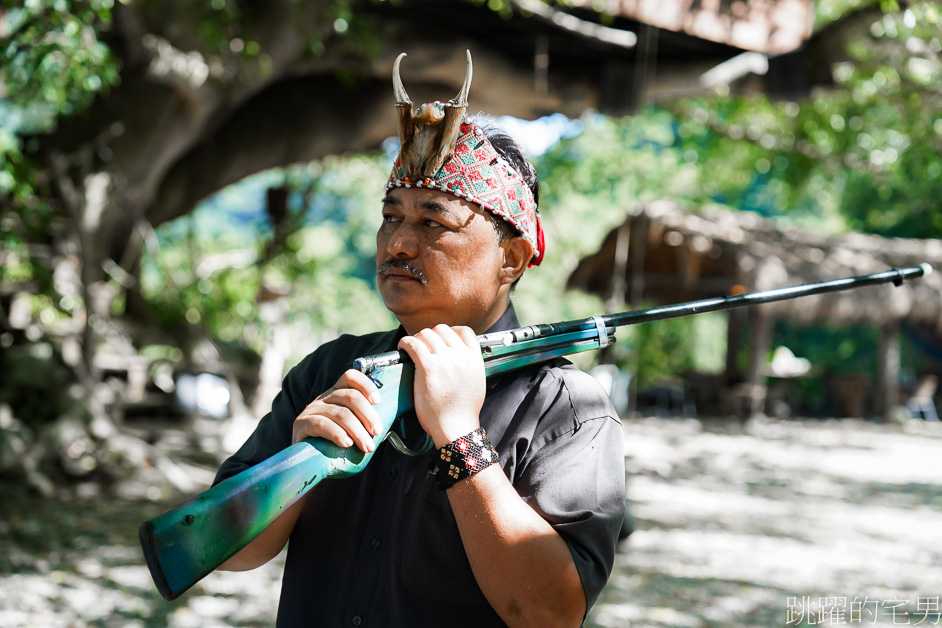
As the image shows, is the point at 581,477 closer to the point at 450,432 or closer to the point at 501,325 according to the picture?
the point at 450,432

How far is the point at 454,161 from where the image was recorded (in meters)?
1.54

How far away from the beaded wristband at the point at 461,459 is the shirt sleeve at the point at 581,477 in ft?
0.42

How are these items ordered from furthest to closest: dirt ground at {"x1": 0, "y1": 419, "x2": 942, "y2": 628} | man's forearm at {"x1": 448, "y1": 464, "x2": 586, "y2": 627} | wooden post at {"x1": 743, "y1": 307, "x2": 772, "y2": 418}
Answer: wooden post at {"x1": 743, "y1": 307, "x2": 772, "y2": 418}
dirt ground at {"x1": 0, "y1": 419, "x2": 942, "y2": 628}
man's forearm at {"x1": 448, "y1": 464, "x2": 586, "y2": 627}

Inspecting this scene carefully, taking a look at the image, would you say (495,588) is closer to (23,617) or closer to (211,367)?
(23,617)

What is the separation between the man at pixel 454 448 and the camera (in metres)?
1.29

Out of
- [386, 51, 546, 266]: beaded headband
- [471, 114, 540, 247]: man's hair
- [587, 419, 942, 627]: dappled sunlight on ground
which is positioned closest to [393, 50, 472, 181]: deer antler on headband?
[386, 51, 546, 266]: beaded headband

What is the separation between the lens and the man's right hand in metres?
1.29

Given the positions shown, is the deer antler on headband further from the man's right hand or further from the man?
the man's right hand

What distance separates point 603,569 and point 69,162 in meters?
6.61

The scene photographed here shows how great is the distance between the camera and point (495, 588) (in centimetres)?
128

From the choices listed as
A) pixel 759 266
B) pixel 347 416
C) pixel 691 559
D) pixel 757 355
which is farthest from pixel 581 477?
pixel 757 355

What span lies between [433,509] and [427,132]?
28.0 inches

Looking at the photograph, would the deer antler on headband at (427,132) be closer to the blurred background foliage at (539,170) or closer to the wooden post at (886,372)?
the blurred background foliage at (539,170)

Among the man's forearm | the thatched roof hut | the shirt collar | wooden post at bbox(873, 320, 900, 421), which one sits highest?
the shirt collar
